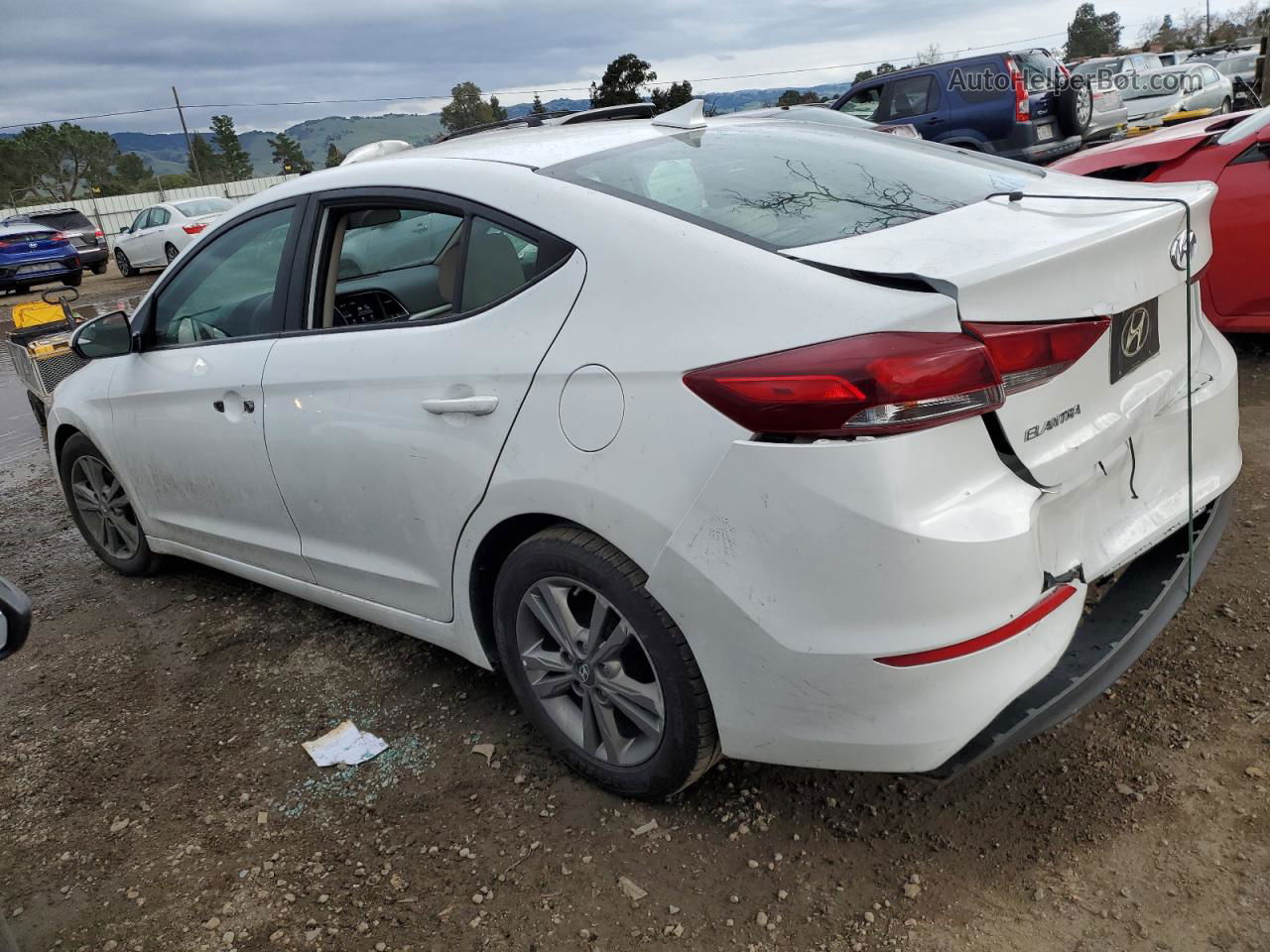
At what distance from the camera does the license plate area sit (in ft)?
7.18

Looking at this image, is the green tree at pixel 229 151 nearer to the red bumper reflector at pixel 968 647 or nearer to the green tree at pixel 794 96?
the green tree at pixel 794 96

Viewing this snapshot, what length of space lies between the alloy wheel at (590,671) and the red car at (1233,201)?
3848 millimetres

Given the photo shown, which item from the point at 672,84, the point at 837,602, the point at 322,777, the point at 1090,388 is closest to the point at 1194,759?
the point at 1090,388

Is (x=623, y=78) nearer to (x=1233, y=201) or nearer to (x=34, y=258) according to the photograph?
(x=34, y=258)

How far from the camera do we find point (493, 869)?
2.44 m

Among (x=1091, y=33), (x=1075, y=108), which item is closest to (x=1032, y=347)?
(x=1075, y=108)

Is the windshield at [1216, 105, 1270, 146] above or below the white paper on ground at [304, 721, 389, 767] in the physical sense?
above

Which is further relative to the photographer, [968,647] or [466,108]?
[466,108]

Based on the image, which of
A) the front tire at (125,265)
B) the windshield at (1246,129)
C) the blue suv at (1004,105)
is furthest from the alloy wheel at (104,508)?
the front tire at (125,265)

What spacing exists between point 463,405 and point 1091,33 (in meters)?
80.1

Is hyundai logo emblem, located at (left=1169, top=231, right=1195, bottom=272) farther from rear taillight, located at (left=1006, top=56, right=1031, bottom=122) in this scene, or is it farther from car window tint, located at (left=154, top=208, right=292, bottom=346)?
rear taillight, located at (left=1006, top=56, right=1031, bottom=122)

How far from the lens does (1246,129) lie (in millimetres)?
5227

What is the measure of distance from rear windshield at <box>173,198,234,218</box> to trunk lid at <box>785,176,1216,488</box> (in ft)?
68.5

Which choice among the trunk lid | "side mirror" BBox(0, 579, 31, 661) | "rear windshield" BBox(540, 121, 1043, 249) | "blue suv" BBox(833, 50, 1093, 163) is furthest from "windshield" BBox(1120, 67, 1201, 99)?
"side mirror" BBox(0, 579, 31, 661)
